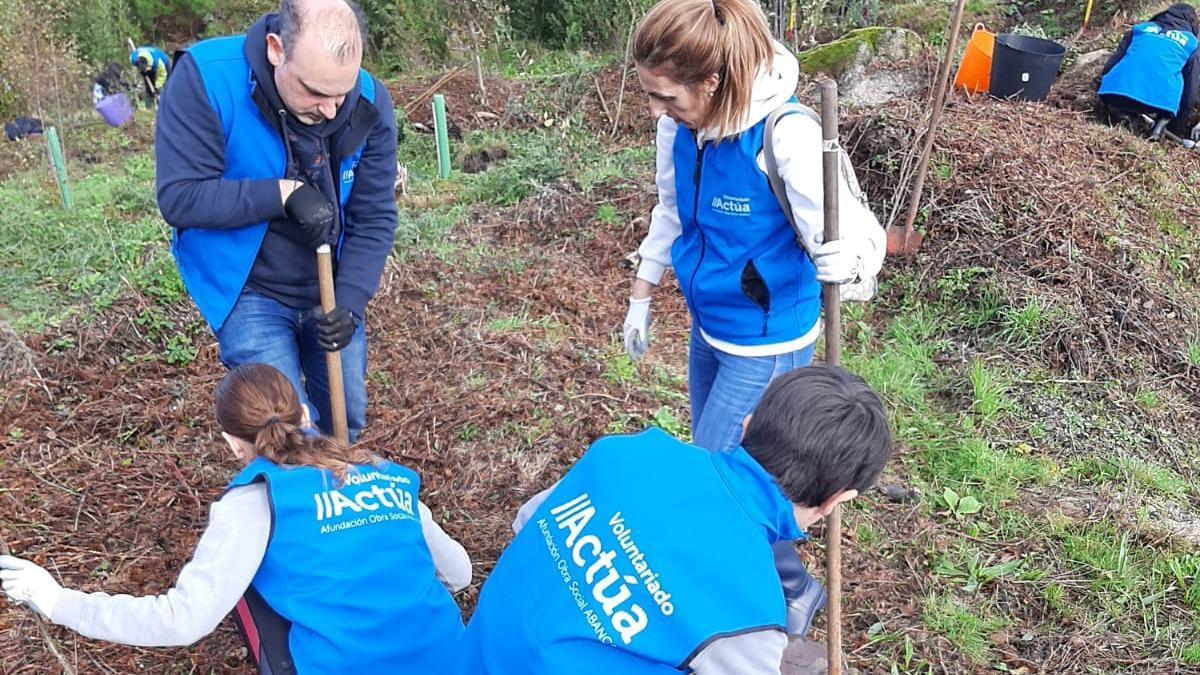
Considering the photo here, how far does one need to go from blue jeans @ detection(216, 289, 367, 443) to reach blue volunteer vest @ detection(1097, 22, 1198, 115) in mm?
6178

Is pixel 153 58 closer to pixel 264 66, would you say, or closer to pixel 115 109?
pixel 115 109

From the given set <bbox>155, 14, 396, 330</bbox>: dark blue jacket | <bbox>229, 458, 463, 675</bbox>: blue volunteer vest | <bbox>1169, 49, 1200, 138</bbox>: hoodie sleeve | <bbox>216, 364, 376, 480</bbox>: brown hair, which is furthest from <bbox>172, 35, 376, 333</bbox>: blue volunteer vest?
<bbox>1169, 49, 1200, 138</bbox>: hoodie sleeve

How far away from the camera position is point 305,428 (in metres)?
2.15

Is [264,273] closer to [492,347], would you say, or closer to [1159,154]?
[492,347]

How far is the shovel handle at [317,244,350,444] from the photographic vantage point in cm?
254

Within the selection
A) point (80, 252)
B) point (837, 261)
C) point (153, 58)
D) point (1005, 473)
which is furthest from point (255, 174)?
point (153, 58)

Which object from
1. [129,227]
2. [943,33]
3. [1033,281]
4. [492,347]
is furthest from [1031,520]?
[943,33]

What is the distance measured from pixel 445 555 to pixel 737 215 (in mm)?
1164

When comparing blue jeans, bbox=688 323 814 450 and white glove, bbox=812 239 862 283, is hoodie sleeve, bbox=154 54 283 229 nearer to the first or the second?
blue jeans, bbox=688 323 814 450

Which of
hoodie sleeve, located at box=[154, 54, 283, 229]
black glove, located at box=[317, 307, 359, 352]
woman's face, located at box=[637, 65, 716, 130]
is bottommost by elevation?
black glove, located at box=[317, 307, 359, 352]

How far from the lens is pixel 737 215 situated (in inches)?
91.4

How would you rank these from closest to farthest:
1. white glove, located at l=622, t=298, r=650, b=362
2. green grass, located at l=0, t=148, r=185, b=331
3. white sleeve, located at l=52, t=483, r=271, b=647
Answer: white sleeve, located at l=52, t=483, r=271, b=647 < white glove, located at l=622, t=298, r=650, b=362 < green grass, located at l=0, t=148, r=185, b=331

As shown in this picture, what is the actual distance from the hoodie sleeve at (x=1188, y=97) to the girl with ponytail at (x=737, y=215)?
19.7ft

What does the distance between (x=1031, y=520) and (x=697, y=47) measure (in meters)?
2.43
